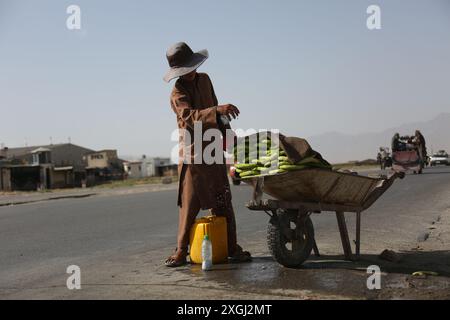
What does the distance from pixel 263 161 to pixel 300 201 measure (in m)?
0.60

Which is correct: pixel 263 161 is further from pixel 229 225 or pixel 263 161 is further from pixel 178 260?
pixel 178 260

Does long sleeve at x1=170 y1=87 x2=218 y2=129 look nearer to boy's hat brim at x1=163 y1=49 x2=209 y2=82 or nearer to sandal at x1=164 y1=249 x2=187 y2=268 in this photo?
boy's hat brim at x1=163 y1=49 x2=209 y2=82

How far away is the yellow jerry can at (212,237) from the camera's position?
631cm

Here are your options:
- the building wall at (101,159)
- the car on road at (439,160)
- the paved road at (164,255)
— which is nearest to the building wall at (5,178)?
the building wall at (101,159)

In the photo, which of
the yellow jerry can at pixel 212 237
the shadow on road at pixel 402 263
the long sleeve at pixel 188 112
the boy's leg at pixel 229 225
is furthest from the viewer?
the boy's leg at pixel 229 225

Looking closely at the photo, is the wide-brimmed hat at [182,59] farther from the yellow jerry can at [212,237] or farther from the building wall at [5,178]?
the building wall at [5,178]

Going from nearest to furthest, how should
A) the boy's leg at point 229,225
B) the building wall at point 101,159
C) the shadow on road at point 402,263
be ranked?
the shadow on road at point 402,263 → the boy's leg at point 229,225 → the building wall at point 101,159

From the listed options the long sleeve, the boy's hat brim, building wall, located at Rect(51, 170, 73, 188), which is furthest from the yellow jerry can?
building wall, located at Rect(51, 170, 73, 188)

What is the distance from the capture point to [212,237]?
6336mm

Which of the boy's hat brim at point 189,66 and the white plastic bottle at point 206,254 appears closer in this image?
the white plastic bottle at point 206,254

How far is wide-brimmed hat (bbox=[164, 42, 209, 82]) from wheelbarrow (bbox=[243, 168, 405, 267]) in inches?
57.2

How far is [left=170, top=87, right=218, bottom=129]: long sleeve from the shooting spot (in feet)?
19.6

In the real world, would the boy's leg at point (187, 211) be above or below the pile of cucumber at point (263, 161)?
below
